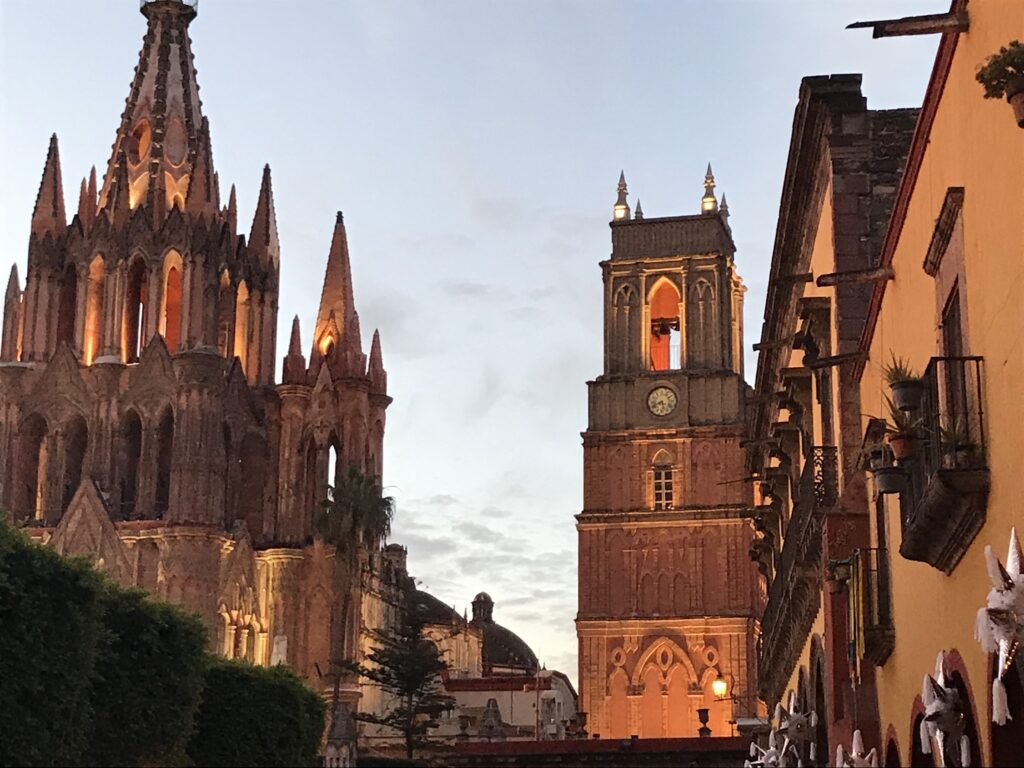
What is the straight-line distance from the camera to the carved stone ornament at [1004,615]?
8961 millimetres

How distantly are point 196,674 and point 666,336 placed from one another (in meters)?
41.9

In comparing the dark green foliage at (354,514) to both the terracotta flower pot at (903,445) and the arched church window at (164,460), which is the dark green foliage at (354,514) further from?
the terracotta flower pot at (903,445)

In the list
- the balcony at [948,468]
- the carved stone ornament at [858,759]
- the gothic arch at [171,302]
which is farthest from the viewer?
the gothic arch at [171,302]

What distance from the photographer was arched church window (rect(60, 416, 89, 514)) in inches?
2491

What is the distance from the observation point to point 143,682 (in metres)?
31.7

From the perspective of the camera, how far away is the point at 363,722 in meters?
61.8

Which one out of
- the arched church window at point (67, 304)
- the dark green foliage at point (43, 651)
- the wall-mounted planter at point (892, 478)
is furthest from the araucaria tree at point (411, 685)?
the wall-mounted planter at point (892, 478)

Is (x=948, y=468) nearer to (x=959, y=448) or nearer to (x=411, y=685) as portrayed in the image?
(x=959, y=448)

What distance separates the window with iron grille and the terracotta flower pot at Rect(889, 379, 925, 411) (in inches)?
2208

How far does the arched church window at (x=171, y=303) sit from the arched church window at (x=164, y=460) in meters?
3.34

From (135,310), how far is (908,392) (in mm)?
57315

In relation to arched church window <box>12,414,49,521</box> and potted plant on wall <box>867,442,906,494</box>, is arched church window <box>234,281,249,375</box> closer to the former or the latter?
arched church window <box>12,414,49,521</box>

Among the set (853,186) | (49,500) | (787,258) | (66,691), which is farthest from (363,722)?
(853,186)

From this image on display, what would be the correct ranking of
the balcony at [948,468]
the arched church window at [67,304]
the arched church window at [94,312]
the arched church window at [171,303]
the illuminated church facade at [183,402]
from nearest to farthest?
the balcony at [948,468]
the illuminated church facade at [183,402]
the arched church window at [94,312]
the arched church window at [171,303]
the arched church window at [67,304]
